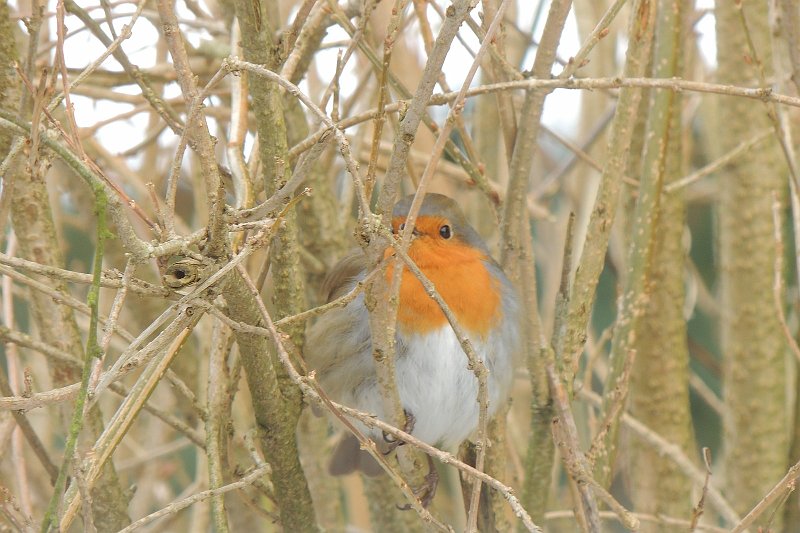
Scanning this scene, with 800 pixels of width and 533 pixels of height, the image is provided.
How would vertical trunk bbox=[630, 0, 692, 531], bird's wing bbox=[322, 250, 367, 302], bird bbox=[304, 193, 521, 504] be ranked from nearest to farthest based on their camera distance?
bird bbox=[304, 193, 521, 504], bird's wing bbox=[322, 250, 367, 302], vertical trunk bbox=[630, 0, 692, 531]

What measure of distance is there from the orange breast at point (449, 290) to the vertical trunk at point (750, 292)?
996 mm

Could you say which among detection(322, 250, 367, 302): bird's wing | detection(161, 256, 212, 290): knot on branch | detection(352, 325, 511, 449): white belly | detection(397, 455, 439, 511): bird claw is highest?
detection(322, 250, 367, 302): bird's wing

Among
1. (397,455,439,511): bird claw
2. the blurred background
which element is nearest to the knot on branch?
the blurred background

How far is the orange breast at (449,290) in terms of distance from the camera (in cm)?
284

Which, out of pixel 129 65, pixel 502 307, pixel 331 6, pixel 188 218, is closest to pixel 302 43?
pixel 331 6

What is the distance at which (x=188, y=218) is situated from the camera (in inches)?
196

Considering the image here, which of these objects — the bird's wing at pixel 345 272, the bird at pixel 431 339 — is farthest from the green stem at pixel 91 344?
the bird's wing at pixel 345 272

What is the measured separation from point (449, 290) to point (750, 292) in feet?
3.86

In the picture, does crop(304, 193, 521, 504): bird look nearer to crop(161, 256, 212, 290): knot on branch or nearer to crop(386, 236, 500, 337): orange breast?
crop(386, 236, 500, 337): orange breast

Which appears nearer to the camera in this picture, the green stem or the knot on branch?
the green stem

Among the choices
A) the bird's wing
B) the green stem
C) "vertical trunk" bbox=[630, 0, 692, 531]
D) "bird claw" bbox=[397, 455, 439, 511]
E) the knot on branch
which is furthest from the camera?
"vertical trunk" bbox=[630, 0, 692, 531]

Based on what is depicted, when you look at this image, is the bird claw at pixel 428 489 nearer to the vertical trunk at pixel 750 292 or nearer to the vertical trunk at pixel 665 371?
the vertical trunk at pixel 665 371

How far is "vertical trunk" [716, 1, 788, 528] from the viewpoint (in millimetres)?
3502

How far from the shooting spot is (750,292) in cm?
354
